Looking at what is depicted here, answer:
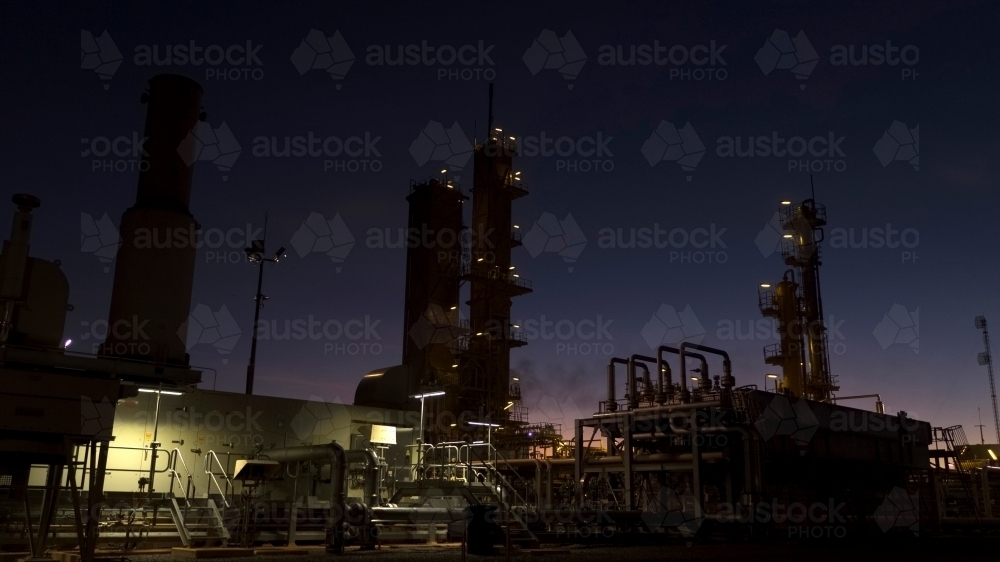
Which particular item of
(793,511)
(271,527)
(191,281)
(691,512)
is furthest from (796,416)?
(191,281)

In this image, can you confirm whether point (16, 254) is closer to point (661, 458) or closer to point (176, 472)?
point (176, 472)

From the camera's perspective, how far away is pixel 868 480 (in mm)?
36656

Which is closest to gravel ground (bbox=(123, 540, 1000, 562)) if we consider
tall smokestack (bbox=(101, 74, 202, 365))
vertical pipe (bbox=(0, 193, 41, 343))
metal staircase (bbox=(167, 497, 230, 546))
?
metal staircase (bbox=(167, 497, 230, 546))

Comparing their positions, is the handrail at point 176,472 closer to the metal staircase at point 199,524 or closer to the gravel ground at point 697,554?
the metal staircase at point 199,524

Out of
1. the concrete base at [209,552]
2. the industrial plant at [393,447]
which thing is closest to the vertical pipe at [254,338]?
the industrial plant at [393,447]

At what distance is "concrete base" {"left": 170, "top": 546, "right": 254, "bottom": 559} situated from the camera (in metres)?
16.1

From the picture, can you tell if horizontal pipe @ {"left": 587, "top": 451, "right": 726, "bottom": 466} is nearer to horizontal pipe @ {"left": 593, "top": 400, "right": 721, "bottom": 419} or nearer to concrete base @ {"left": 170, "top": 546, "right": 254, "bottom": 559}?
horizontal pipe @ {"left": 593, "top": 400, "right": 721, "bottom": 419}

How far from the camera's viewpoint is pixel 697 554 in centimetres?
1897

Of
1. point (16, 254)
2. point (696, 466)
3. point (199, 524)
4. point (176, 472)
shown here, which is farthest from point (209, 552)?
point (696, 466)

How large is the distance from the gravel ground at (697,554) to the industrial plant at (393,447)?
923mm

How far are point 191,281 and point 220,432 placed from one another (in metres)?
6.24

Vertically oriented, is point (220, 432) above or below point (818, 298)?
below

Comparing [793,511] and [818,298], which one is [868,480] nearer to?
[793,511]

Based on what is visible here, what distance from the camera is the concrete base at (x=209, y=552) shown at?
16.1 m
